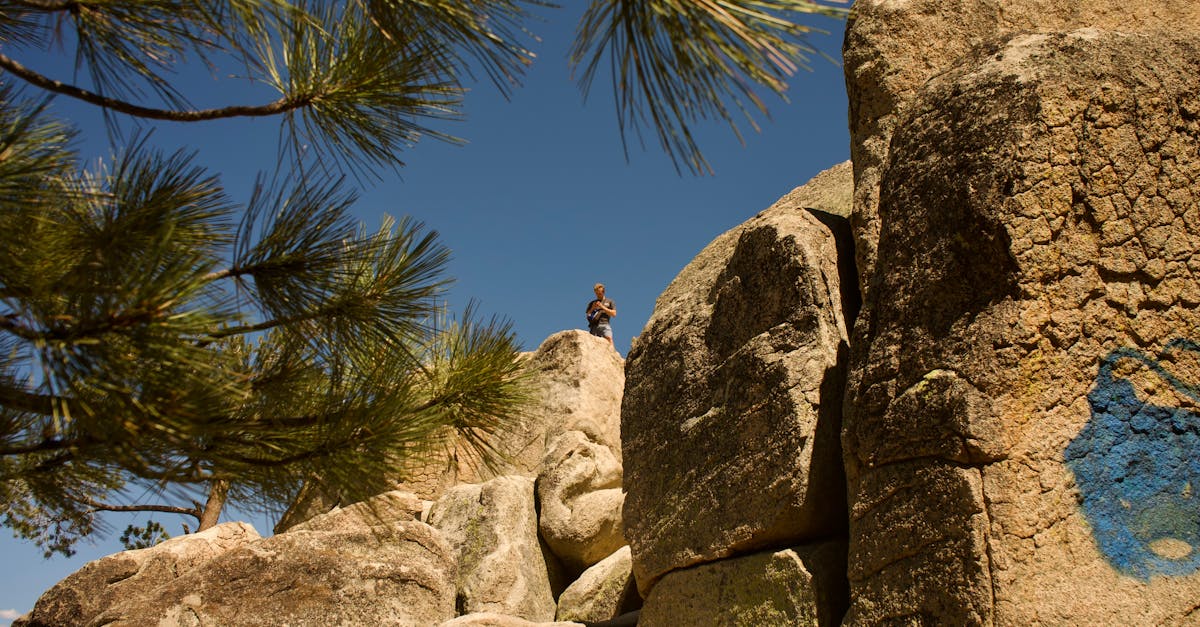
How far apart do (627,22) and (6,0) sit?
5.86ft

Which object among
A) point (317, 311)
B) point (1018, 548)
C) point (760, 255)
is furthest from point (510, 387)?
point (1018, 548)

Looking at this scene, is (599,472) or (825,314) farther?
(599,472)

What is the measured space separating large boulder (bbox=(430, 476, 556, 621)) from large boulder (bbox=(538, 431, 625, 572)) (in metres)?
0.15

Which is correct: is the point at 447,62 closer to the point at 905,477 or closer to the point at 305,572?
the point at 905,477

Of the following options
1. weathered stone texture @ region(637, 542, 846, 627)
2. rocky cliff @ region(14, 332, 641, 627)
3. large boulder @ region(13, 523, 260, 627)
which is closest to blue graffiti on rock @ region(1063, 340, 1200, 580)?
weathered stone texture @ region(637, 542, 846, 627)

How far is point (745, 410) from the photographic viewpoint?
4098 millimetres

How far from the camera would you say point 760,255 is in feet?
14.1

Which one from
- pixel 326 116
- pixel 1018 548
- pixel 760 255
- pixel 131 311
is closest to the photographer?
pixel 131 311

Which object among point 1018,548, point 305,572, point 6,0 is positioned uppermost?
point 6,0

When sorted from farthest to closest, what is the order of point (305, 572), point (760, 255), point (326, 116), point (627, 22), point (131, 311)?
1. point (305, 572)
2. point (760, 255)
3. point (326, 116)
4. point (627, 22)
5. point (131, 311)

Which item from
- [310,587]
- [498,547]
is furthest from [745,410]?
[498,547]

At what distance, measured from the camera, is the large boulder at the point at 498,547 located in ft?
21.2

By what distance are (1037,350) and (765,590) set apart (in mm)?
1380

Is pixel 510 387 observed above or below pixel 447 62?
below
